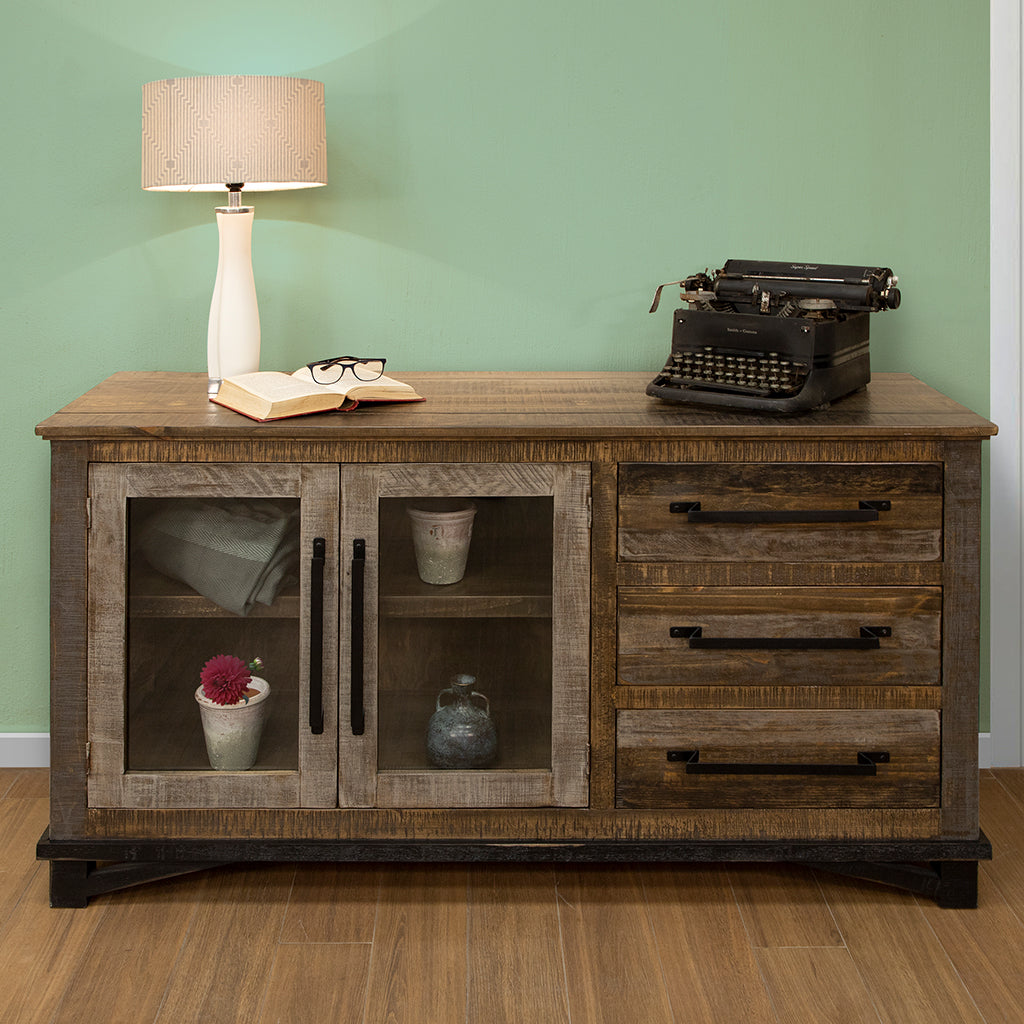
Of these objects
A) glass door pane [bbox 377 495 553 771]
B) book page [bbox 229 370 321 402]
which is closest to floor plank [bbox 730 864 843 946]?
glass door pane [bbox 377 495 553 771]

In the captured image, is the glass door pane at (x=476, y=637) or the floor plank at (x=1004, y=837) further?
the floor plank at (x=1004, y=837)

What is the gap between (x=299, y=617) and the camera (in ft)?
6.57

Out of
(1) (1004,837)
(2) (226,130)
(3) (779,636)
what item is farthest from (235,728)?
(1) (1004,837)

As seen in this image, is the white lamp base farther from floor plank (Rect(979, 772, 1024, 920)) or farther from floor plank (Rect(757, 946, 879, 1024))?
floor plank (Rect(979, 772, 1024, 920))

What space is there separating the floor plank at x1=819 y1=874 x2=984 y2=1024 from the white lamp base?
1.39m

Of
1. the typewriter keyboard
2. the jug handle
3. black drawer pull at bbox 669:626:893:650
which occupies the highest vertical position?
the typewriter keyboard

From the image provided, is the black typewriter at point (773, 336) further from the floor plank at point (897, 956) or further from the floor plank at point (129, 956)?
the floor plank at point (129, 956)

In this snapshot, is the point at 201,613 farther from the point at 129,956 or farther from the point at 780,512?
the point at 780,512

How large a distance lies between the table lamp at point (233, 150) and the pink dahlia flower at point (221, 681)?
1.61 feet

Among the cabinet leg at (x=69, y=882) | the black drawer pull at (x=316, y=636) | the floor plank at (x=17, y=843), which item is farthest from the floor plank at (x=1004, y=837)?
the floor plank at (x=17, y=843)

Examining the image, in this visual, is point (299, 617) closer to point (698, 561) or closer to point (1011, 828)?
point (698, 561)

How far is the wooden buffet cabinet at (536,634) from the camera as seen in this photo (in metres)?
1.96

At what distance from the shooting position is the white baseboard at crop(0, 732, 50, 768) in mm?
2566

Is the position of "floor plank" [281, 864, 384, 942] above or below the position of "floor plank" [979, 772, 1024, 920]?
below
